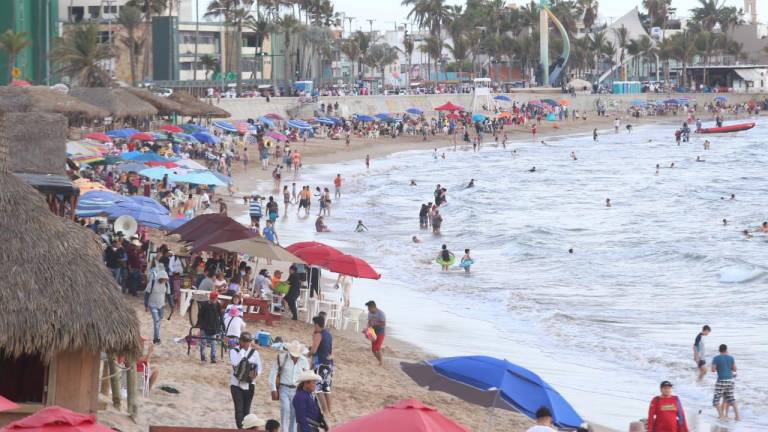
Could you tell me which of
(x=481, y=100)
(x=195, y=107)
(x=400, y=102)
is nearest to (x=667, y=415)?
(x=195, y=107)

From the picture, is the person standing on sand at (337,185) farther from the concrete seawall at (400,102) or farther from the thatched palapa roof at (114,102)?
the concrete seawall at (400,102)

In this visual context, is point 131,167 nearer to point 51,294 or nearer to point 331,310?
point 331,310

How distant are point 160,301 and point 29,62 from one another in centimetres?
4432

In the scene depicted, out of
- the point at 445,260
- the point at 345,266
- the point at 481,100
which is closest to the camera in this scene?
the point at 345,266

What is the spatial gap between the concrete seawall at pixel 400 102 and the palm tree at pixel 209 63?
1447 centimetres

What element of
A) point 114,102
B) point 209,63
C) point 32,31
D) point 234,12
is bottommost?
point 114,102

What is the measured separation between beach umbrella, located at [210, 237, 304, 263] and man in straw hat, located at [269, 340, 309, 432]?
6.31 m

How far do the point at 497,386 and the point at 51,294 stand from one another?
385cm

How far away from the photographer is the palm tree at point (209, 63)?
285 ft

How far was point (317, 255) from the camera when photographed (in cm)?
1869

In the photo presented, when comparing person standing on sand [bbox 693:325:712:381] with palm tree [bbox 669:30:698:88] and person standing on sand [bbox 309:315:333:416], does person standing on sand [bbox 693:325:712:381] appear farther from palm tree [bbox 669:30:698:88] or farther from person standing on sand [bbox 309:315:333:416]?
palm tree [bbox 669:30:698:88]

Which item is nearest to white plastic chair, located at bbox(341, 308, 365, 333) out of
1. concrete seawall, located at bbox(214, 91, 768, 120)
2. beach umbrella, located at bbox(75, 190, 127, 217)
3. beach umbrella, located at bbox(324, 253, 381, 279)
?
beach umbrella, located at bbox(324, 253, 381, 279)

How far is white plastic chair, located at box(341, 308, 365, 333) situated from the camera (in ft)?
61.8

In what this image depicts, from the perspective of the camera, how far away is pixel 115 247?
18.3 metres
